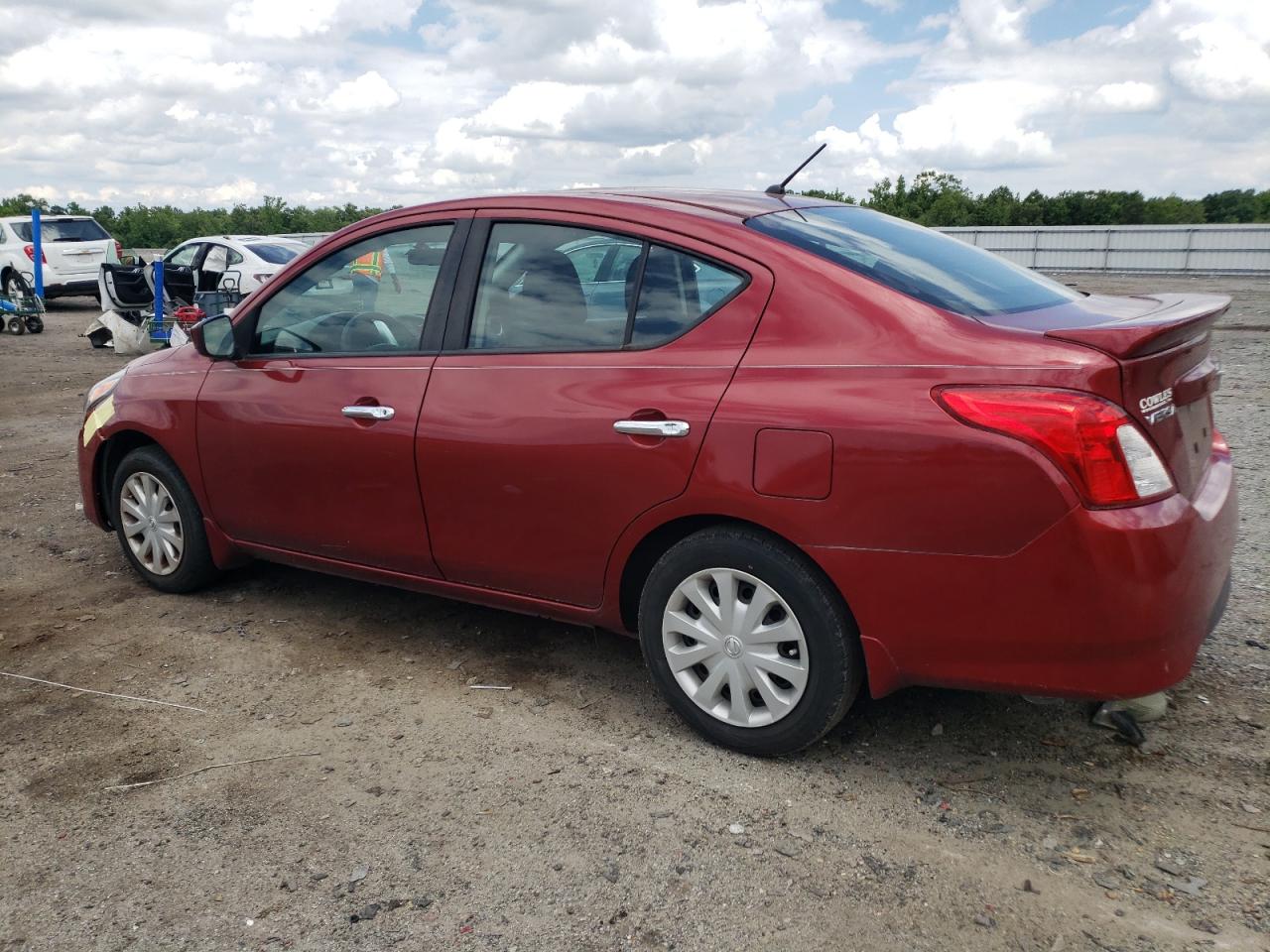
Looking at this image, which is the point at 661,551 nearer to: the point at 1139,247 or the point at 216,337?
the point at 216,337

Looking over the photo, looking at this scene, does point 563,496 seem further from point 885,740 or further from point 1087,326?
point 1087,326

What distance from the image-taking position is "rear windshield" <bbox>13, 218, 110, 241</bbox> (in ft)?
65.8

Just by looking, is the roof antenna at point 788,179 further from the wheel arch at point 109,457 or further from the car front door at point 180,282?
the car front door at point 180,282

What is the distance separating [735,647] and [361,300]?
6.62 ft

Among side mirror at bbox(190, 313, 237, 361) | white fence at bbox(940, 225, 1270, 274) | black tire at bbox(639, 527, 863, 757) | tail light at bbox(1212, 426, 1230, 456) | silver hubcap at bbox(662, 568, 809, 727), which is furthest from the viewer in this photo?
white fence at bbox(940, 225, 1270, 274)

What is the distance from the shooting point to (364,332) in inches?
166

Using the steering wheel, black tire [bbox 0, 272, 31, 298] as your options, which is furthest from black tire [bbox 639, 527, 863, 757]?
black tire [bbox 0, 272, 31, 298]

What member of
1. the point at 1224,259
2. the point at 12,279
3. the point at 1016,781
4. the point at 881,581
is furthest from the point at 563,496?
the point at 1224,259

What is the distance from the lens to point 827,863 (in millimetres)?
2902

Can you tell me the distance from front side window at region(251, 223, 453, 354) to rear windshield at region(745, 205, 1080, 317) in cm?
129

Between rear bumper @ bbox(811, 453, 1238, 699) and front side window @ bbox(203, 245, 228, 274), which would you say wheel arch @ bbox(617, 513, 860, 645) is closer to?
rear bumper @ bbox(811, 453, 1238, 699)

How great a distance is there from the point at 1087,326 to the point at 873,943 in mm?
1692

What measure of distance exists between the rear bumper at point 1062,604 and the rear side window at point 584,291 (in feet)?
3.02

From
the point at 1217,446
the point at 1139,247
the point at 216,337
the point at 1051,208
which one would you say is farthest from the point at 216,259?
the point at 1051,208
